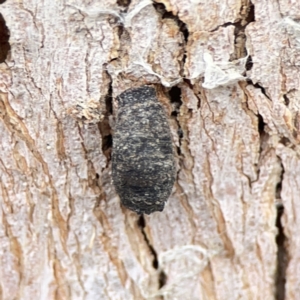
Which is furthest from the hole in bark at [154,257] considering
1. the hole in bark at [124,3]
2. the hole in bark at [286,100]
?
the hole in bark at [124,3]

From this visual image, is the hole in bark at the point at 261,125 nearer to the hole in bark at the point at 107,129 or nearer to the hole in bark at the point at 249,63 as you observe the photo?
the hole in bark at the point at 249,63

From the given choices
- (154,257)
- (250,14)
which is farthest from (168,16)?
(154,257)

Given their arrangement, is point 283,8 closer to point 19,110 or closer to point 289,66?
point 289,66

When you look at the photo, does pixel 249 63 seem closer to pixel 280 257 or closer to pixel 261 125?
pixel 261 125

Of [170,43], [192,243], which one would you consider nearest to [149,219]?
[192,243]

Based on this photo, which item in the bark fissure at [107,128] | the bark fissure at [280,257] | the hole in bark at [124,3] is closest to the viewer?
the hole in bark at [124,3]

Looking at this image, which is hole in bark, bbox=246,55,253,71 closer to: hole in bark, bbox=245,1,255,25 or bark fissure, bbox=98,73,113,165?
hole in bark, bbox=245,1,255,25
